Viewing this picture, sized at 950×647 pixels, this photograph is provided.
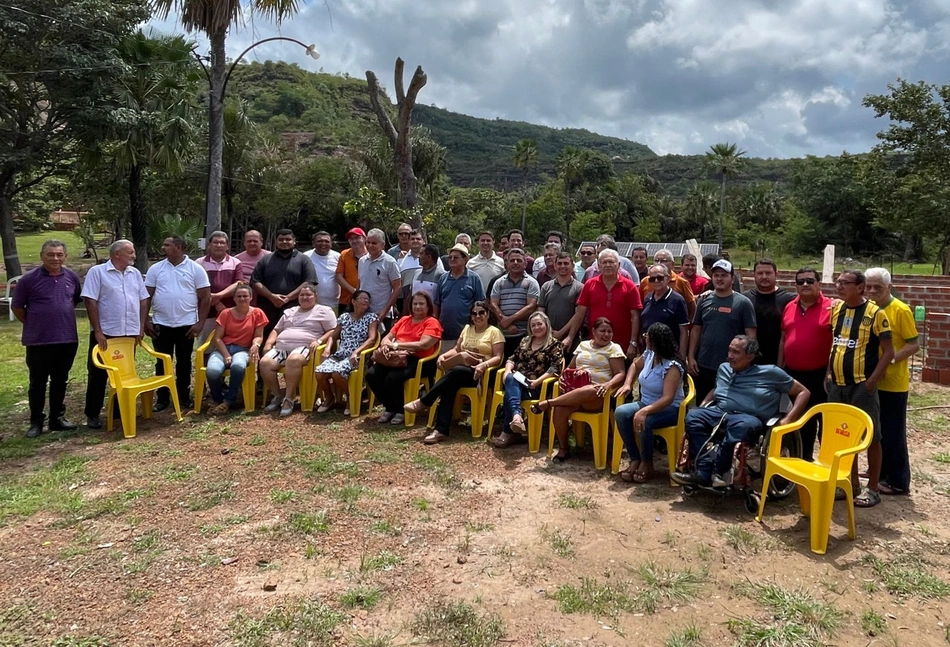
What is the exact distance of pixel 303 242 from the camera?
117 feet

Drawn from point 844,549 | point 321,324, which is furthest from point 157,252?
point 844,549

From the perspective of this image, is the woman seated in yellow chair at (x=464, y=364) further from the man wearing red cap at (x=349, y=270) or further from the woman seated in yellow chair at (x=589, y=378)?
the man wearing red cap at (x=349, y=270)

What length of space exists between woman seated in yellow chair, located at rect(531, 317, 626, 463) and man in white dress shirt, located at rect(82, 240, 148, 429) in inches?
151

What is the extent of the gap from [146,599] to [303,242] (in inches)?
1363

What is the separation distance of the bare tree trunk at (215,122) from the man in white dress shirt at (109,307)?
Result: 4.87 meters

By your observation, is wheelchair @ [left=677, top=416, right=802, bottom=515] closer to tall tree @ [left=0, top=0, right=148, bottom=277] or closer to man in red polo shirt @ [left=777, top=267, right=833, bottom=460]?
man in red polo shirt @ [left=777, top=267, right=833, bottom=460]

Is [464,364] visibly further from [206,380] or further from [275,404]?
[206,380]

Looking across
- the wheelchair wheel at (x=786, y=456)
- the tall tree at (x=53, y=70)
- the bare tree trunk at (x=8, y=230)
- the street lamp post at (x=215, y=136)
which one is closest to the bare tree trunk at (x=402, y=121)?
the street lamp post at (x=215, y=136)

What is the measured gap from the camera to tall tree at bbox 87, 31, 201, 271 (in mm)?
13789

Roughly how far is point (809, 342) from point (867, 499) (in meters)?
1.09

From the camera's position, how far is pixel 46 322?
206 inches

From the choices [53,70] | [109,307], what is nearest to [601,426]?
[109,307]

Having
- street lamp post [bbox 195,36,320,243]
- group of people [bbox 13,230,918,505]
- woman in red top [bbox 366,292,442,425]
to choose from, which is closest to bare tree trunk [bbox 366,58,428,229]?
street lamp post [bbox 195,36,320,243]

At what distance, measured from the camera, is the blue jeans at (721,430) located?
3908 millimetres
